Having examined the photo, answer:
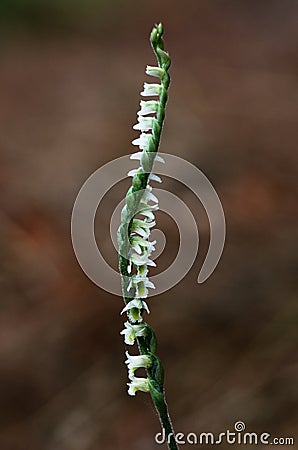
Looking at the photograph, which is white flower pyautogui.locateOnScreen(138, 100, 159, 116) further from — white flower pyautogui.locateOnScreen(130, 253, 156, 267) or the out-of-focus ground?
the out-of-focus ground

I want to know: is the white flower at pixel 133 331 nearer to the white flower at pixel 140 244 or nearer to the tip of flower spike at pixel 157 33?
the white flower at pixel 140 244

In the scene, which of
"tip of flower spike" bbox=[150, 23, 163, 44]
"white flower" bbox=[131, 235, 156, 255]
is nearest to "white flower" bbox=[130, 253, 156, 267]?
"white flower" bbox=[131, 235, 156, 255]

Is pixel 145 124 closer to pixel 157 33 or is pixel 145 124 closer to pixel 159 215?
pixel 157 33

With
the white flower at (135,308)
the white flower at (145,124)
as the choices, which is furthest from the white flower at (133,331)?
the white flower at (145,124)

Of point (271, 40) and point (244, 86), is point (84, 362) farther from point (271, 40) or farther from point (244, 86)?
point (271, 40)

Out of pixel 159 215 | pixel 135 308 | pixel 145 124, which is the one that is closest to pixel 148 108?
pixel 145 124

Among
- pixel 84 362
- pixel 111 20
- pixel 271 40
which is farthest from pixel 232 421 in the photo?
pixel 111 20
